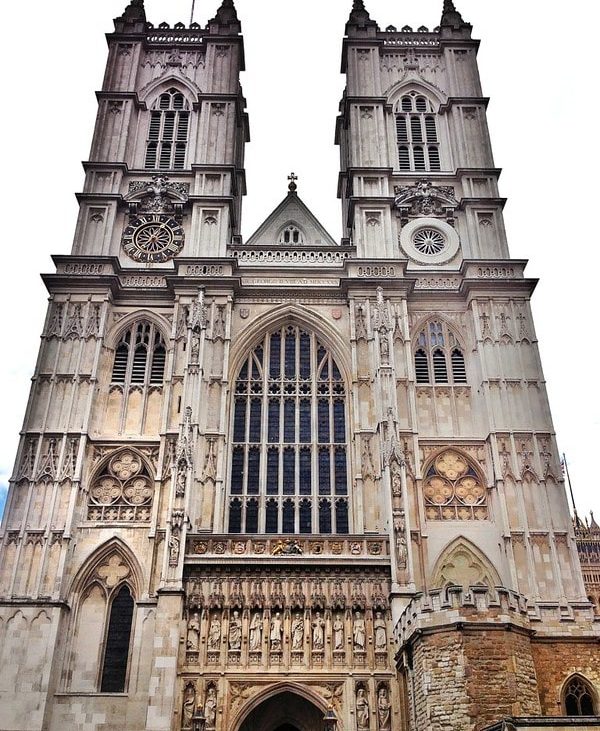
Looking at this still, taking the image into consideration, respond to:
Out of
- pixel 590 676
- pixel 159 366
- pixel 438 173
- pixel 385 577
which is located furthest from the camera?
pixel 438 173

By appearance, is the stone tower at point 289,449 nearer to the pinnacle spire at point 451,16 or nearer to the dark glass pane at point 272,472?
the dark glass pane at point 272,472

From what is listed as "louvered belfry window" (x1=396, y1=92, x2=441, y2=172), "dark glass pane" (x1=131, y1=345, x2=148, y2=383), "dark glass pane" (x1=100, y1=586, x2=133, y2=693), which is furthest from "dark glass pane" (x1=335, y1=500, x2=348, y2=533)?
"louvered belfry window" (x1=396, y1=92, x2=441, y2=172)

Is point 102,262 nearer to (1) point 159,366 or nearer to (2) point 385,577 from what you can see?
(1) point 159,366

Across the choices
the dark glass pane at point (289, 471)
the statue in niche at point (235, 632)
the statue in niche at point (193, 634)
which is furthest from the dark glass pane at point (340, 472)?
the statue in niche at point (193, 634)

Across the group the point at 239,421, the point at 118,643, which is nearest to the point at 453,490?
the point at 239,421

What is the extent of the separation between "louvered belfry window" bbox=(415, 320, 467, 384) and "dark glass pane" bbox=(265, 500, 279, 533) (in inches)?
254

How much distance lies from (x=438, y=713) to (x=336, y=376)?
1278 cm

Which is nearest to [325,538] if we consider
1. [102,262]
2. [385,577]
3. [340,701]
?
[385,577]

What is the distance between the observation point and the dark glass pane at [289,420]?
25188mm

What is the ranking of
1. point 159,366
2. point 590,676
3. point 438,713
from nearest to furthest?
point 438,713, point 590,676, point 159,366

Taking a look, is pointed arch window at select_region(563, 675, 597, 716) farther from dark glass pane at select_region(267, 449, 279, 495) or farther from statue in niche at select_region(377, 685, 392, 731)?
dark glass pane at select_region(267, 449, 279, 495)

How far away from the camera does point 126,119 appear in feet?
102

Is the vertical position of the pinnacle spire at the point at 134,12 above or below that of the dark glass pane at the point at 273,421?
above

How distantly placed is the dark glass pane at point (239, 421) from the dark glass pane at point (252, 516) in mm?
2192
